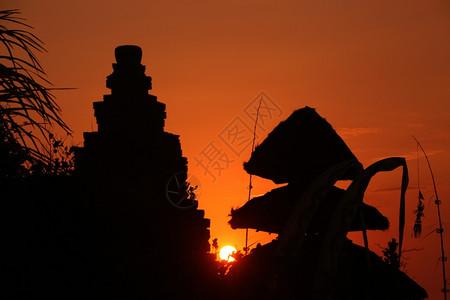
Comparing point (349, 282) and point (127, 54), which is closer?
point (349, 282)

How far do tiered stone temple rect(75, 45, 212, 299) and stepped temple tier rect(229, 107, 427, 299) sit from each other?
223 centimetres

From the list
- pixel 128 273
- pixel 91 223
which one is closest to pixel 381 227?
pixel 128 273

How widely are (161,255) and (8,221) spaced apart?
341 centimetres

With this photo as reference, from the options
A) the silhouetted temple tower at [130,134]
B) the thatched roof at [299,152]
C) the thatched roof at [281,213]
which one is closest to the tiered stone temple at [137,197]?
the silhouetted temple tower at [130,134]

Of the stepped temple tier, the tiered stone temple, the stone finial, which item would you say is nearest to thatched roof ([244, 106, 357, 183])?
the stepped temple tier

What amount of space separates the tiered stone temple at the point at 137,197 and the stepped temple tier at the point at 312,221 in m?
2.23

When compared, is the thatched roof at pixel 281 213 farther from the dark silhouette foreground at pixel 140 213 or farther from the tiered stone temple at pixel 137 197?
the tiered stone temple at pixel 137 197

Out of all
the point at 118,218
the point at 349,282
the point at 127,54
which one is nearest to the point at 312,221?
the point at 349,282

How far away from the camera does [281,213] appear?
10.4m

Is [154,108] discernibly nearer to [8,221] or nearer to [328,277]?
[8,221]

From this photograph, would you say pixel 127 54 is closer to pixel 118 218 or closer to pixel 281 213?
pixel 118 218

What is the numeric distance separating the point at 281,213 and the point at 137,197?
139 inches

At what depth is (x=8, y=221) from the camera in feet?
36.1

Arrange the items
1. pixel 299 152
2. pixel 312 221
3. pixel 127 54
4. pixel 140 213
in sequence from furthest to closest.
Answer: pixel 127 54
pixel 140 213
pixel 299 152
pixel 312 221
